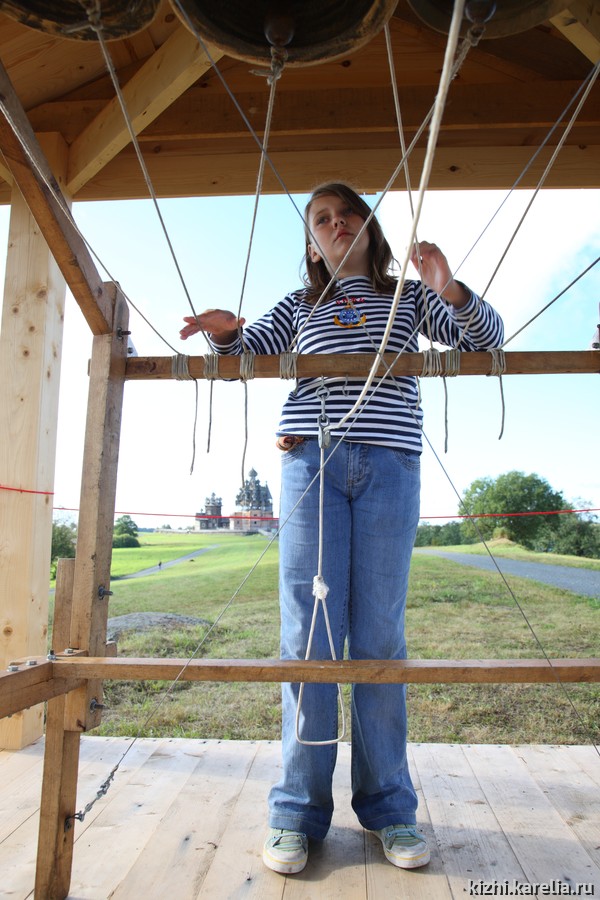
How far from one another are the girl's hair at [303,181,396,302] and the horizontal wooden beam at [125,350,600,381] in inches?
9.9

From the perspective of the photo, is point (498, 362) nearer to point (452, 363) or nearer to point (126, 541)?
point (452, 363)

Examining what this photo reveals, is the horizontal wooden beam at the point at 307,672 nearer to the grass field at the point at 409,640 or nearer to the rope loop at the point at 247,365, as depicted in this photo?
the grass field at the point at 409,640

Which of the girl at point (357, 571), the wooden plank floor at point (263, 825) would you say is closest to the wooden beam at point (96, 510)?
the girl at point (357, 571)

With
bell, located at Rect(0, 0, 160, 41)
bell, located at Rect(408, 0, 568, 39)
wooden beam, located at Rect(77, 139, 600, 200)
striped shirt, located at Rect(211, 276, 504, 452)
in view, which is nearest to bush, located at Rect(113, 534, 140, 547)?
wooden beam, located at Rect(77, 139, 600, 200)

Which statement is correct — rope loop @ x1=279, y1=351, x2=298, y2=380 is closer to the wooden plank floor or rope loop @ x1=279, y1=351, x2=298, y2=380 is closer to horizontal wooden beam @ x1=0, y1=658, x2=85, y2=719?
horizontal wooden beam @ x1=0, y1=658, x2=85, y2=719

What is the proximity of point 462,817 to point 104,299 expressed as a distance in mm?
1402

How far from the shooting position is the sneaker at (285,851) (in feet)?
4.32

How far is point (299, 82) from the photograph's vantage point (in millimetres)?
2496

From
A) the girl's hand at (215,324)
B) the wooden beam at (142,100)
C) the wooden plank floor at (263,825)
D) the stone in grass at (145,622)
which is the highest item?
the wooden beam at (142,100)

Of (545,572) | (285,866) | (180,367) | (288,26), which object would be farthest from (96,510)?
(545,572)

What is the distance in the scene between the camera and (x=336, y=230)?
5.05 ft

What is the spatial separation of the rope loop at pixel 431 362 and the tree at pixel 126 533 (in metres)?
5.31

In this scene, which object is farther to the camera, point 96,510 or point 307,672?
point 96,510

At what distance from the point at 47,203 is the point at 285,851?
4.19ft
